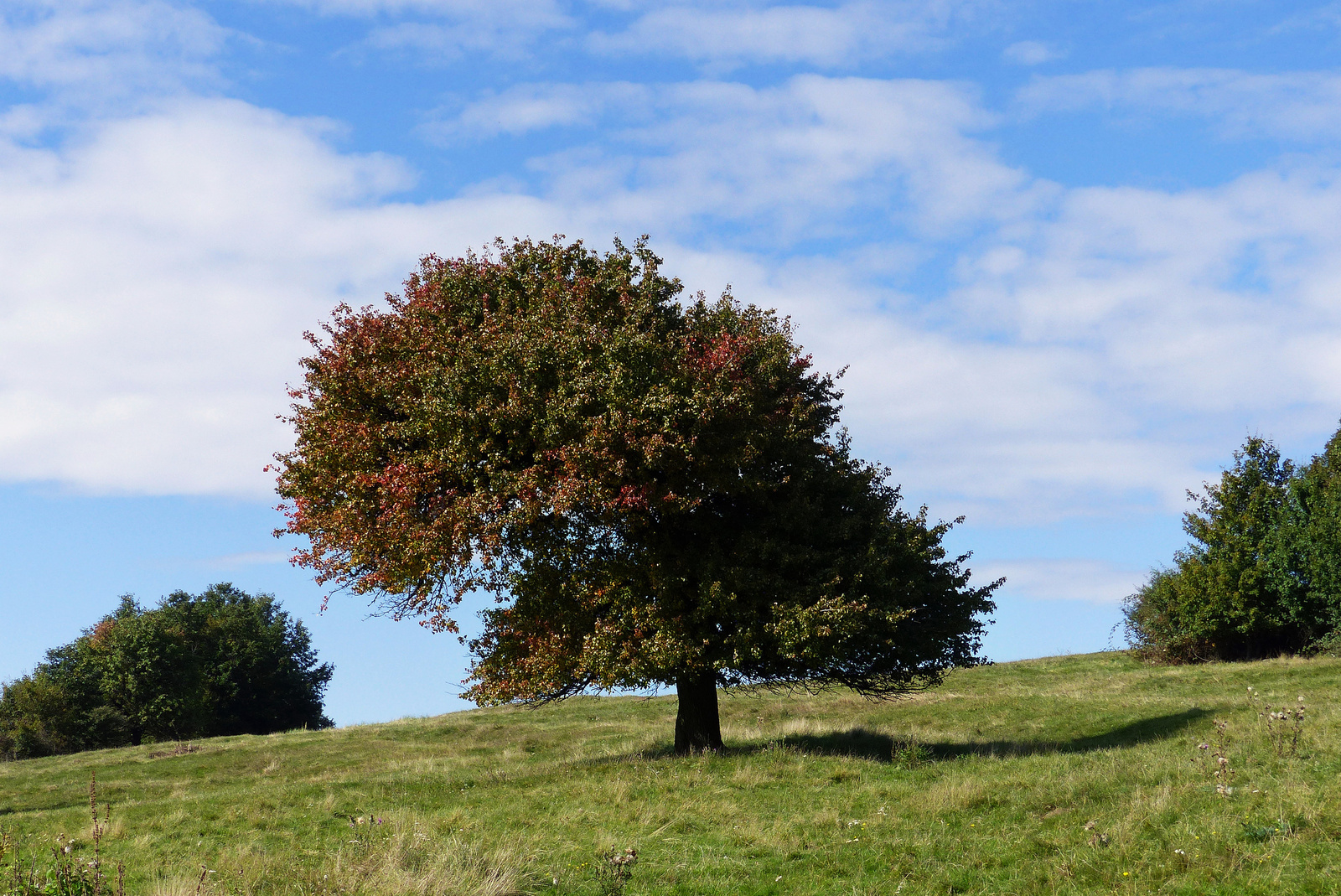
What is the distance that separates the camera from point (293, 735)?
47.4 metres

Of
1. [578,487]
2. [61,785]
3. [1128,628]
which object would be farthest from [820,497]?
[1128,628]

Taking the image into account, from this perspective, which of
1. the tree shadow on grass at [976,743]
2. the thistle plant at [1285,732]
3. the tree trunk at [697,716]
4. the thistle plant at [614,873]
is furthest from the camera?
the tree trunk at [697,716]

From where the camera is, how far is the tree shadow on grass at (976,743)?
76.6 feet

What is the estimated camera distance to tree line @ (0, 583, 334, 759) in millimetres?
68000

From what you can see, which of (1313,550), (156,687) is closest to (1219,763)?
(1313,550)

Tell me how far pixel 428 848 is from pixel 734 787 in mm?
7344

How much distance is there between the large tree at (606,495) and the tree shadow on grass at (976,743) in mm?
1700

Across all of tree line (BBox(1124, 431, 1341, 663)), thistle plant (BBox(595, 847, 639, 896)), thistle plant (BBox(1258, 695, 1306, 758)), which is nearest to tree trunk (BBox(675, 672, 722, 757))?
thistle plant (BBox(1258, 695, 1306, 758))

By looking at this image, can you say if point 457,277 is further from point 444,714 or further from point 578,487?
point 444,714

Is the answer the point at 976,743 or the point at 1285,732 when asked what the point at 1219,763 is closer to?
the point at 1285,732

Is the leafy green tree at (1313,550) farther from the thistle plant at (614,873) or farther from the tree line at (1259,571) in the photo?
the thistle plant at (614,873)

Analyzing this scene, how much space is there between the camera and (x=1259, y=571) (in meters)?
52.6

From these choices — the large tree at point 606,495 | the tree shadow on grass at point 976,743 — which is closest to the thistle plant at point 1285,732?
the tree shadow on grass at point 976,743

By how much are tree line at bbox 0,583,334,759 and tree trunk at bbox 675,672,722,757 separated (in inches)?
2218
